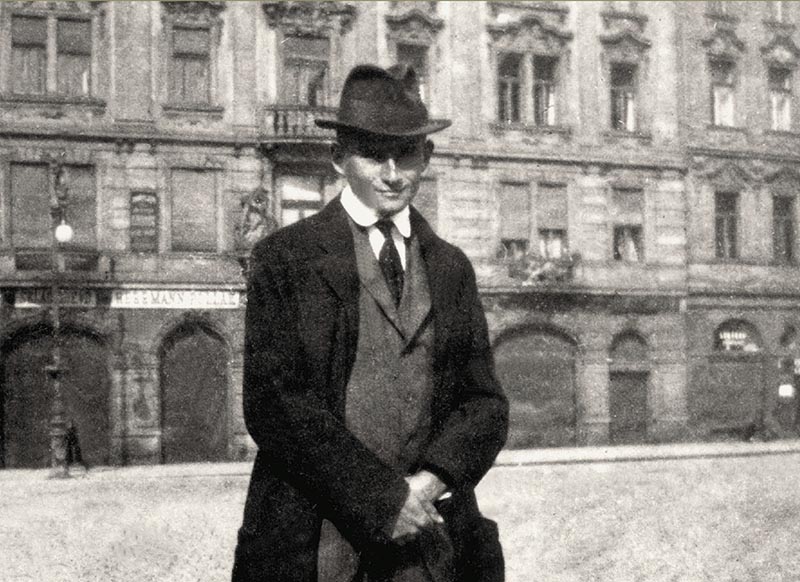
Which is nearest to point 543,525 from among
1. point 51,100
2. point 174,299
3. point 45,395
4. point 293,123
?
point 174,299

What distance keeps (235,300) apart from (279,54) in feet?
17.8

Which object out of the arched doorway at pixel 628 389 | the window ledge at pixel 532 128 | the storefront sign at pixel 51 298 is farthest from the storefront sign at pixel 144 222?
the arched doorway at pixel 628 389

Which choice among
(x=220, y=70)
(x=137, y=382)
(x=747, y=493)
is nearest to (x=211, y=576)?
(x=747, y=493)

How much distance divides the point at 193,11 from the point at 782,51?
48.7 feet

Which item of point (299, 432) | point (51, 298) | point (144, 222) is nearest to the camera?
point (299, 432)

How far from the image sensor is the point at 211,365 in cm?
2492

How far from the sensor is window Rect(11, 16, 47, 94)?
23.7 meters

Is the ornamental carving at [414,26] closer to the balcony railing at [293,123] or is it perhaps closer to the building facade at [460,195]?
the building facade at [460,195]

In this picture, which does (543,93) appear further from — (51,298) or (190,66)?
(51,298)

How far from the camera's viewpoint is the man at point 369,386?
2986 millimetres

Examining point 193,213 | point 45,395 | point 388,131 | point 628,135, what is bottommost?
point 45,395

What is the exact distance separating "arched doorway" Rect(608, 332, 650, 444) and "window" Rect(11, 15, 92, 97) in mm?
13699

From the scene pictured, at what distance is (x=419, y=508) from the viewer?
298cm

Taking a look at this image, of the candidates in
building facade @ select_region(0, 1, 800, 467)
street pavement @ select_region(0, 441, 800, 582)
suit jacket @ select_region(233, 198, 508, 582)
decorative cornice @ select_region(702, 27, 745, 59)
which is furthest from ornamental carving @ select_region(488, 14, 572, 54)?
suit jacket @ select_region(233, 198, 508, 582)
